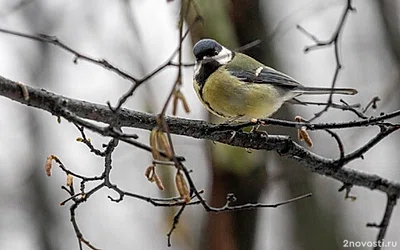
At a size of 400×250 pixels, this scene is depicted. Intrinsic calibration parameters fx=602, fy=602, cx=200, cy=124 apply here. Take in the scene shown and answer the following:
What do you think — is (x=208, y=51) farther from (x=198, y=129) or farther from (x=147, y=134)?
(x=147, y=134)

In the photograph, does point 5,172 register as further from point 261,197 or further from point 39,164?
point 261,197

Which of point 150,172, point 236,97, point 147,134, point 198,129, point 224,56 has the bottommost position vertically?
point 150,172

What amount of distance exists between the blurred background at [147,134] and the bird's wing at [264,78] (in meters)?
0.59

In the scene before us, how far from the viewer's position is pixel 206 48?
1.69m

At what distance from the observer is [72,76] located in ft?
13.2

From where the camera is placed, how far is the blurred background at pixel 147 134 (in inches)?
99.6

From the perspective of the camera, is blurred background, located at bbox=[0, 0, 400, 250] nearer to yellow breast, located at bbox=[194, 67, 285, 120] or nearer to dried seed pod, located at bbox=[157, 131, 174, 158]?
yellow breast, located at bbox=[194, 67, 285, 120]

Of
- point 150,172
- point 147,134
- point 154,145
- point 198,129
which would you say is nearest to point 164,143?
point 154,145

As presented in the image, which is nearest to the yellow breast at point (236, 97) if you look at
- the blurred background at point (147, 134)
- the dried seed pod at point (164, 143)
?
the blurred background at point (147, 134)

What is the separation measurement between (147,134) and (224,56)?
1.68 meters

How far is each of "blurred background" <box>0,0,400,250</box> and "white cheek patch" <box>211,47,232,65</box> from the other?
0.59 metres

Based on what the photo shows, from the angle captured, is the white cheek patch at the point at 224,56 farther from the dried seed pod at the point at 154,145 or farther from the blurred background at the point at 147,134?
the dried seed pod at the point at 154,145

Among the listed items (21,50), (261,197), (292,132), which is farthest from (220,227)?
(21,50)

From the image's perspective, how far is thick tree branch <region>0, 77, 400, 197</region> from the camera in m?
0.91
